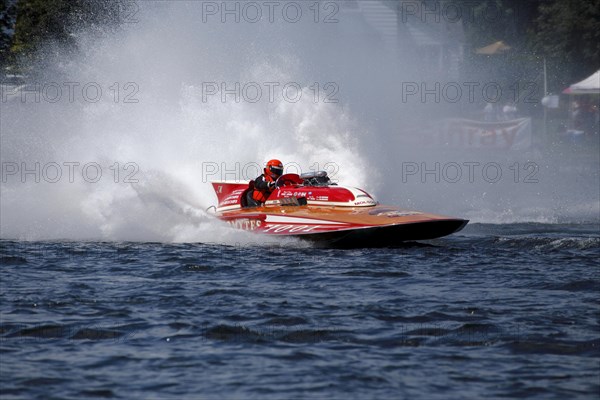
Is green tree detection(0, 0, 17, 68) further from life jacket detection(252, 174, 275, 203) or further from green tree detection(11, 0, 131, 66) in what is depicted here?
life jacket detection(252, 174, 275, 203)

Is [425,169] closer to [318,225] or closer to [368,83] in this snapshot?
[368,83]

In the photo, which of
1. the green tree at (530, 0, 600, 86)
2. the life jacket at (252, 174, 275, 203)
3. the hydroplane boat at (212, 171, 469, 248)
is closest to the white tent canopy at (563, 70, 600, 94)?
the green tree at (530, 0, 600, 86)

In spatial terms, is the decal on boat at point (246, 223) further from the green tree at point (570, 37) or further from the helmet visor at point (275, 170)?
the green tree at point (570, 37)

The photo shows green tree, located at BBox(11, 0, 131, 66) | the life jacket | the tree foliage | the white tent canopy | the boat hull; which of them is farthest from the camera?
the tree foliage

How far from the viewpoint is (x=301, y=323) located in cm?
848

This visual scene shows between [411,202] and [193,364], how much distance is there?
12.1 m

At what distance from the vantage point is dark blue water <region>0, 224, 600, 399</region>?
6.89 metres

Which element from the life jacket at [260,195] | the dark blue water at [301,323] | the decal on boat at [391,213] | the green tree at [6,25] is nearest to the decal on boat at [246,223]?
the life jacket at [260,195]

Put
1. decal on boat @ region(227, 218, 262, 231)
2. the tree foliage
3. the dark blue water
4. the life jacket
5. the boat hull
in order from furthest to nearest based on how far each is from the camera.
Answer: the tree foliage, the life jacket, decal on boat @ region(227, 218, 262, 231), the boat hull, the dark blue water

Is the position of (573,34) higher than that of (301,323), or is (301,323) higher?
(573,34)

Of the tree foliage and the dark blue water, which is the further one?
the tree foliage

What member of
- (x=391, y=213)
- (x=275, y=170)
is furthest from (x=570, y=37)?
(x=391, y=213)

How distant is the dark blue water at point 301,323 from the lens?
22.6 feet

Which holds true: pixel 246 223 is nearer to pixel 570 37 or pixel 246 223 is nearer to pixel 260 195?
pixel 260 195
